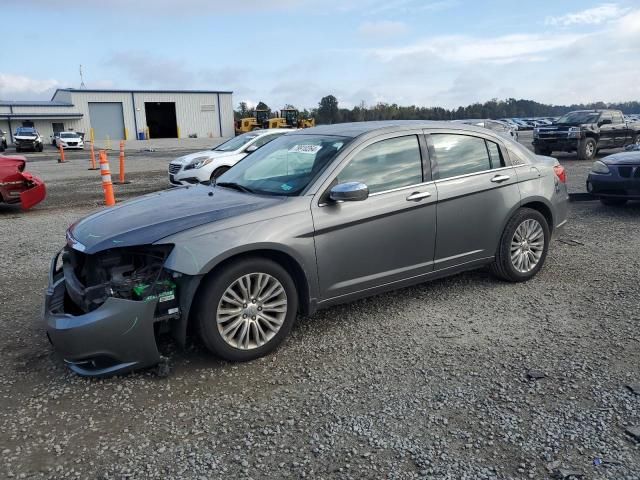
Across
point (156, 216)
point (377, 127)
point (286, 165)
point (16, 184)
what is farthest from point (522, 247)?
point (16, 184)

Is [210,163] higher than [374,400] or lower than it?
higher

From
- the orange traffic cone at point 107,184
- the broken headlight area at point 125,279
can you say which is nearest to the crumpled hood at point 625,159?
the broken headlight area at point 125,279

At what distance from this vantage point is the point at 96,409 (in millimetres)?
3285

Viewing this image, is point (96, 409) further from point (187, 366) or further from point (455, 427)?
point (455, 427)

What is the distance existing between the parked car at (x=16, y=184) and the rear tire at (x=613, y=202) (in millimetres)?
10053

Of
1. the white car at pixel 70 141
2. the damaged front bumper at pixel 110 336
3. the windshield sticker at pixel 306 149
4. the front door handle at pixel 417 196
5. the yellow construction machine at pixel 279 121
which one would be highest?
the yellow construction machine at pixel 279 121

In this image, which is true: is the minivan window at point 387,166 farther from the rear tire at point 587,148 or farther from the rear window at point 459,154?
the rear tire at point 587,148

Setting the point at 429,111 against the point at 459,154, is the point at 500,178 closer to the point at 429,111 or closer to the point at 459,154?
the point at 459,154

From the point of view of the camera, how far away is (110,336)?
340cm

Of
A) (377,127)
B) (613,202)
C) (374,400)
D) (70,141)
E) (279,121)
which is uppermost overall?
(279,121)

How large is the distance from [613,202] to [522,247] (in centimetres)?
504

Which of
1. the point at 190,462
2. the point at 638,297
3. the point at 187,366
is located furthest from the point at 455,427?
the point at 638,297

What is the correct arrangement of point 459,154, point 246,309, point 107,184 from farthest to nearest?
point 107,184 < point 459,154 < point 246,309

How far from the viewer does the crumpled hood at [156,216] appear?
365 cm
